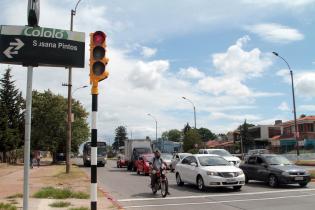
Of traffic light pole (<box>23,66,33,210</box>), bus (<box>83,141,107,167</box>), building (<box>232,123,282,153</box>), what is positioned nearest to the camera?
traffic light pole (<box>23,66,33,210</box>)

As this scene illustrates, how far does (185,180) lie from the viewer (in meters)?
20.9

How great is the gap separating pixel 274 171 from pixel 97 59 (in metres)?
12.3

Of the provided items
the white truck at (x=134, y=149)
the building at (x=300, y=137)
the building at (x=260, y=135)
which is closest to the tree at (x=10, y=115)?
the white truck at (x=134, y=149)

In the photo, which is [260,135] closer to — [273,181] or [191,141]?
[191,141]

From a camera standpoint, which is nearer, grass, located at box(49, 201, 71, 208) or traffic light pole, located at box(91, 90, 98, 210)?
traffic light pole, located at box(91, 90, 98, 210)

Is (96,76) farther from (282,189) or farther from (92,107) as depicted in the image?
(282,189)

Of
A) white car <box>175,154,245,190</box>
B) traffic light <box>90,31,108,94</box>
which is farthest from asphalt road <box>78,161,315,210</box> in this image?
traffic light <box>90,31,108,94</box>

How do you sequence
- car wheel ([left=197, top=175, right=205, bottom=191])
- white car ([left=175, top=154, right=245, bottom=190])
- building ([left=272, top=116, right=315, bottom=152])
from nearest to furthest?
white car ([left=175, top=154, right=245, bottom=190]) → car wheel ([left=197, top=175, right=205, bottom=191]) → building ([left=272, top=116, right=315, bottom=152])

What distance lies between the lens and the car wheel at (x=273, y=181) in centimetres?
1998

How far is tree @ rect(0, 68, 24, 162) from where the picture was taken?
54.0 meters

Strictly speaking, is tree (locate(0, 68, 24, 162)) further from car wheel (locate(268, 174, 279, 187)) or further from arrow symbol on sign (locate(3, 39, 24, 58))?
arrow symbol on sign (locate(3, 39, 24, 58))

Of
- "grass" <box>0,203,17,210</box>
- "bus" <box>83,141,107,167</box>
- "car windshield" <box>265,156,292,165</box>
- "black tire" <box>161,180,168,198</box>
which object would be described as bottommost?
"grass" <box>0,203,17,210</box>

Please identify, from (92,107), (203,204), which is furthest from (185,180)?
(92,107)

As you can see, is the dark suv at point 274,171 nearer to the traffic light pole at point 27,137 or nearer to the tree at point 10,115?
the traffic light pole at point 27,137
